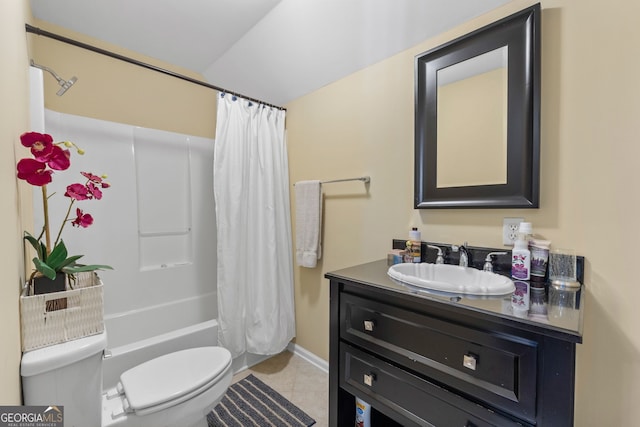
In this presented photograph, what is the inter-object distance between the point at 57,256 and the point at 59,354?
0.30 metres

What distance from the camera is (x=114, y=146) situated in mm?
1943

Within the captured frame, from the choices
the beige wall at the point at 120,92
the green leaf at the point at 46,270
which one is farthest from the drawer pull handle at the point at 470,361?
the beige wall at the point at 120,92

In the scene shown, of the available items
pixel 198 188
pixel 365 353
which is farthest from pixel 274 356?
pixel 198 188

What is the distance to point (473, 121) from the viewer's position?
1282 mm

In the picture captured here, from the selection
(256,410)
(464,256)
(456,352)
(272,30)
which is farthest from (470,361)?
(272,30)

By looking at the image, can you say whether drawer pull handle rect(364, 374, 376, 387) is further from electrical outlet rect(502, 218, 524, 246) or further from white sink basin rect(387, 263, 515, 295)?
electrical outlet rect(502, 218, 524, 246)

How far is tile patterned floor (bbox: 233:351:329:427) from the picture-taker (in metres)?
1.65

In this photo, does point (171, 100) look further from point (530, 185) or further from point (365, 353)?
point (530, 185)

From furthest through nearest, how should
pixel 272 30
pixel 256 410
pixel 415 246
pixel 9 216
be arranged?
pixel 272 30 → pixel 256 410 → pixel 415 246 → pixel 9 216

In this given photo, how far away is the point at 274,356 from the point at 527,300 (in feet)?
6.33

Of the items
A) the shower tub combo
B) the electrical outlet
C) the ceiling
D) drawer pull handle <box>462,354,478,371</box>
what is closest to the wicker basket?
the shower tub combo

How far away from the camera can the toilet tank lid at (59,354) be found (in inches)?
30.5

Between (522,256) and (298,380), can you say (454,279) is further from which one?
(298,380)

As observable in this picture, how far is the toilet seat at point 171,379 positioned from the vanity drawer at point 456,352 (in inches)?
29.1
